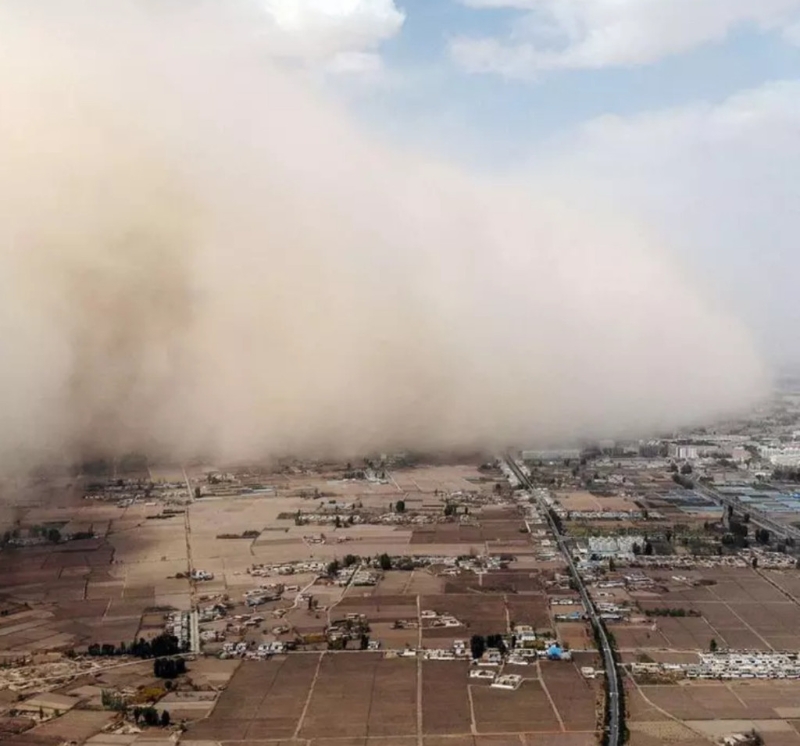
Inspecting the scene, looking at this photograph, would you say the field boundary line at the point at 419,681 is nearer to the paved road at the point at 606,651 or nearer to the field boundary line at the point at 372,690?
the field boundary line at the point at 372,690

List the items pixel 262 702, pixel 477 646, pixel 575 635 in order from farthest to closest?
pixel 575 635, pixel 477 646, pixel 262 702

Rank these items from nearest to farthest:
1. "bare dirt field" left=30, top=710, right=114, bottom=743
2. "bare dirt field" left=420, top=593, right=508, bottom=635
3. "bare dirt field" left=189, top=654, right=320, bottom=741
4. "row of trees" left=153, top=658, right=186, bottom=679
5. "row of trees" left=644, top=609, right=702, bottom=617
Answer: "bare dirt field" left=30, top=710, right=114, bottom=743 < "bare dirt field" left=189, top=654, right=320, bottom=741 < "row of trees" left=153, top=658, right=186, bottom=679 < "bare dirt field" left=420, top=593, right=508, bottom=635 < "row of trees" left=644, top=609, right=702, bottom=617

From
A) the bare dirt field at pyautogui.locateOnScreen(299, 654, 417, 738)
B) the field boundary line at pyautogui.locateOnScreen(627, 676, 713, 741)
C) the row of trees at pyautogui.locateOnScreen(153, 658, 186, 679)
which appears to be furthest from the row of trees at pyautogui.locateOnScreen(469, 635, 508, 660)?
the row of trees at pyautogui.locateOnScreen(153, 658, 186, 679)

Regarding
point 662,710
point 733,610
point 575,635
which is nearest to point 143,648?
point 575,635

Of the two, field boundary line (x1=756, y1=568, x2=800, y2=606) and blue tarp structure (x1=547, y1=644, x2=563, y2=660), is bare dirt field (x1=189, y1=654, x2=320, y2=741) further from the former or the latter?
field boundary line (x1=756, y1=568, x2=800, y2=606)

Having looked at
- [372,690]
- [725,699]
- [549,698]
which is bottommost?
[725,699]

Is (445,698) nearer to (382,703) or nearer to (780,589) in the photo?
(382,703)

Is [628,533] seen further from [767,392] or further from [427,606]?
[767,392]

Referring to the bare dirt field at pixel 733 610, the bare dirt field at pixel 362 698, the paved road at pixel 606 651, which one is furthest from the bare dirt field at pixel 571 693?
the bare dirt field at pixel 733 610
